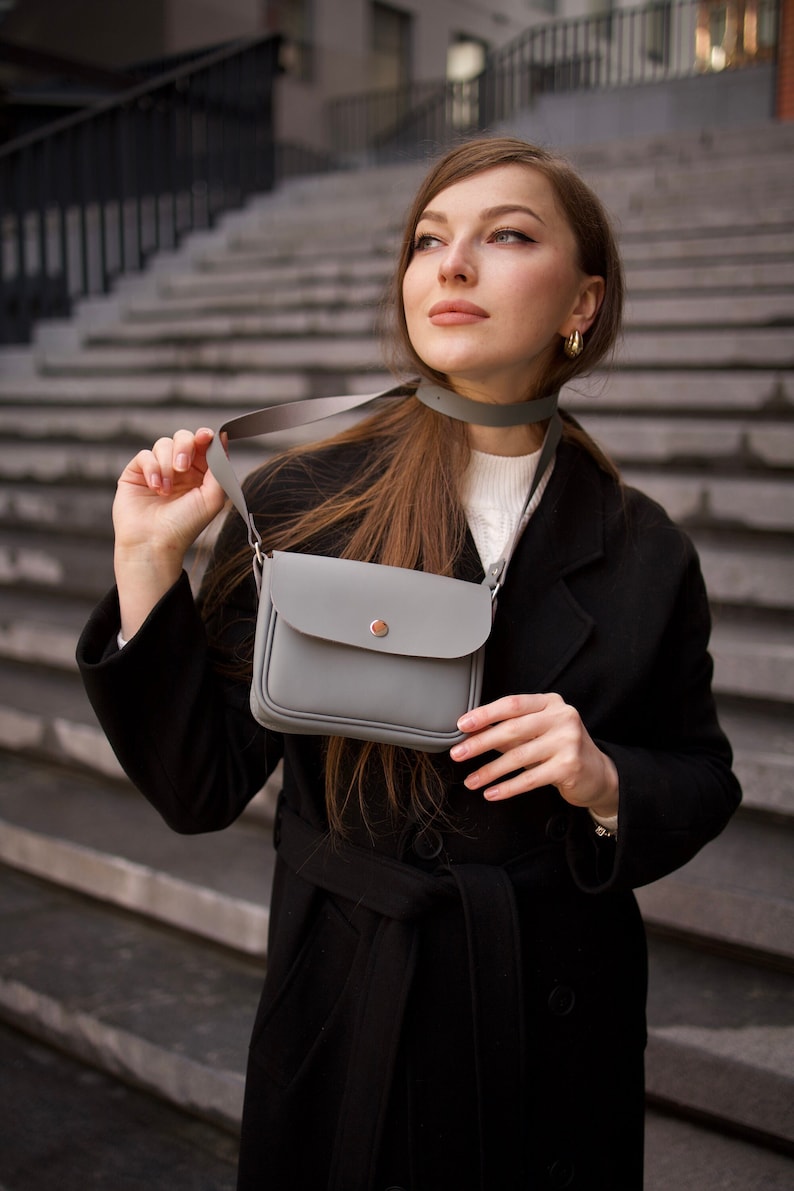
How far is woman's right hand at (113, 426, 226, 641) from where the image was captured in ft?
3.72

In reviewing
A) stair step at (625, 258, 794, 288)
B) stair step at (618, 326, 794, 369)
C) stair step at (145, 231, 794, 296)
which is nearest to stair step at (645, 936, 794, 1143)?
stair step at (145, 231, 794, 296)

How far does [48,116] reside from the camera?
26.7ft

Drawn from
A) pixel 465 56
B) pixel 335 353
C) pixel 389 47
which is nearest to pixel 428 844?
pixel 335 353

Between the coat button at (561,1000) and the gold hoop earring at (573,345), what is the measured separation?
2.83ft

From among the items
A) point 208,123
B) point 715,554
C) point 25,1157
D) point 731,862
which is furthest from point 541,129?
point 25,1157

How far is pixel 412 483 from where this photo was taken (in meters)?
1.25

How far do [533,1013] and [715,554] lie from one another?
194 cm

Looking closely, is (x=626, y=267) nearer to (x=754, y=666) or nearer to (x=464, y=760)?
(x=754, y=666)

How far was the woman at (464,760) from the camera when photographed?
1166 millimetres

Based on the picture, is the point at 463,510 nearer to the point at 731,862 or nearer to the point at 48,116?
the point at 731,862

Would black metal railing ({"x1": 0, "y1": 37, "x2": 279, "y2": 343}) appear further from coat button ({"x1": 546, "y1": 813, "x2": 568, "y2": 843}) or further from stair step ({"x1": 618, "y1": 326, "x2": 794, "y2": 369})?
coat button ({"x1": 546, "y1": 813, "x2": 568, "y2": 843})

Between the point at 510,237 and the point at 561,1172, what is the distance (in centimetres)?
124

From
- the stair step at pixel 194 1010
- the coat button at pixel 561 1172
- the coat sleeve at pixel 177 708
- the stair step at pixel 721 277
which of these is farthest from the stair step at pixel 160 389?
the coat button at pixel 561 1172

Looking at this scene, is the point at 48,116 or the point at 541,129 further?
the point at 541,129
